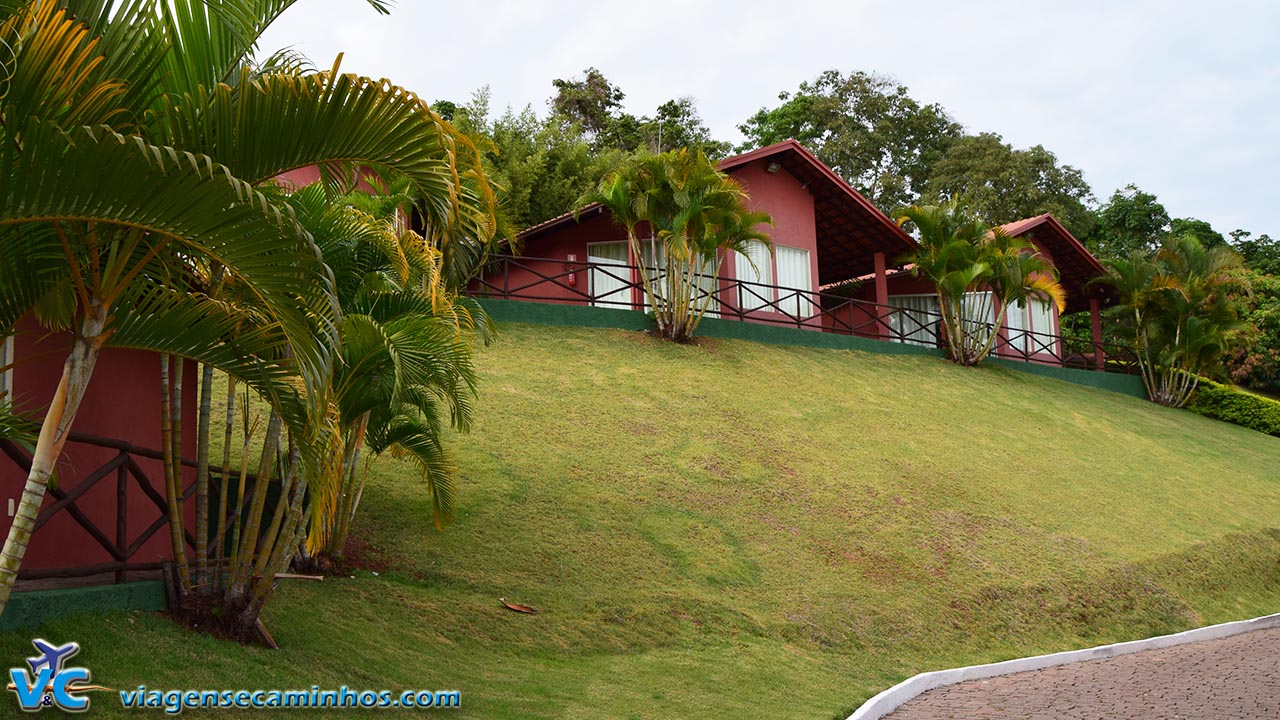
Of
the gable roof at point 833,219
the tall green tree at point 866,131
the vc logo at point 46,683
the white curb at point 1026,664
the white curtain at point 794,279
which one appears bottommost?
the white curb at point 1026,664

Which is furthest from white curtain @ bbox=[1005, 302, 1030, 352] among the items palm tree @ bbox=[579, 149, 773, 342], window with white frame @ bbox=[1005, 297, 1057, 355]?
palm tree @ bbox=[579, 149, 773, 342]

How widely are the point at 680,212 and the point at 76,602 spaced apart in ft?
43.1

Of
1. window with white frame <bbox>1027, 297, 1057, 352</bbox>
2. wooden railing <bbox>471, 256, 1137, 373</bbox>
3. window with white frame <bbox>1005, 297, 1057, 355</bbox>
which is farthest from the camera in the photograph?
window with white frame <bbox>1027, 297, 1057, 352</bbox>

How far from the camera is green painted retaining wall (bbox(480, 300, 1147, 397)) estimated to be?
18.6 meters

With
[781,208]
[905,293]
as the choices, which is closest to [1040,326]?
[905,293]

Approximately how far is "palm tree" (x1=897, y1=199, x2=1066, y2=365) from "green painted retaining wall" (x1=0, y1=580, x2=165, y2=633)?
18.6 metres

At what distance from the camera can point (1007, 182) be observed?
41406 millimetres

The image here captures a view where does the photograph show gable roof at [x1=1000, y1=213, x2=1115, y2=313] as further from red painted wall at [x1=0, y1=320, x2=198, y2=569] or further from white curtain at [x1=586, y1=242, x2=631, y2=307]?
red painted wall at [x1=0, y1=320, x2=198, y2=569]

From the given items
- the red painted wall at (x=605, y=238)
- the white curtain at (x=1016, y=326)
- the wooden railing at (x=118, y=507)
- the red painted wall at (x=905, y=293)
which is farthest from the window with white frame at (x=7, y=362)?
the white curtain at (x=1016, y=326)

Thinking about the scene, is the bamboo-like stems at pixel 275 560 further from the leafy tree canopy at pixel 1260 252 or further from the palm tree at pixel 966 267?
the leafy tree canopy at pixel 1260 252

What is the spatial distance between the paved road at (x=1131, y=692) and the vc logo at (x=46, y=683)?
5395mm

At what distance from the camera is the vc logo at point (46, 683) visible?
4.85 metres

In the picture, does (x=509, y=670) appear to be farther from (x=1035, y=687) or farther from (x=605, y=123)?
(x=605, y=123)

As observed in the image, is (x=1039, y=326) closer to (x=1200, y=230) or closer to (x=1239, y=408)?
(x=1239, y=408)
